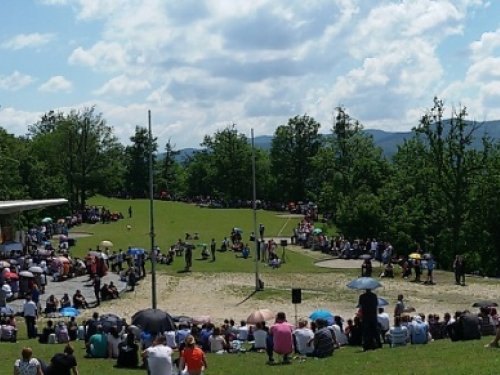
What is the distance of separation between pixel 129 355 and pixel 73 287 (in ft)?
61.2

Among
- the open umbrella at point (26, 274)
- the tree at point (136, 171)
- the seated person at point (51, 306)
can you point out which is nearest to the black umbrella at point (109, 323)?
the seated person at point (51, 306)

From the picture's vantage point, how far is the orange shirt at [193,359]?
15.0 meters

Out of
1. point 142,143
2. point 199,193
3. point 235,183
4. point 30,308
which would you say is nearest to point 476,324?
point 30,308

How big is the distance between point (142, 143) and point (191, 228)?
4920 cm

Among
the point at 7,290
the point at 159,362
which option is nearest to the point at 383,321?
the point at 159,362

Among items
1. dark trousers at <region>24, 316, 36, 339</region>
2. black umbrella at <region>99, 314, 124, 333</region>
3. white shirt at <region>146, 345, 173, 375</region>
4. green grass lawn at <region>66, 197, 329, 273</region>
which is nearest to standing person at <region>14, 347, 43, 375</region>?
white shirt at <region>146, 345, 173, 375</region>

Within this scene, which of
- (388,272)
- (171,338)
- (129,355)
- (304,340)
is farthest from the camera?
(388,272)

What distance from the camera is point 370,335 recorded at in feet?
66.2

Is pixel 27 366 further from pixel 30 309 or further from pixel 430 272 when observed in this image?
pixel 430 272

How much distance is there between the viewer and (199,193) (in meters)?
104

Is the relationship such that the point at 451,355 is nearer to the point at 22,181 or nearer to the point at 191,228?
the point at 191,228

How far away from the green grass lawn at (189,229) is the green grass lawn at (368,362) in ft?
71.1

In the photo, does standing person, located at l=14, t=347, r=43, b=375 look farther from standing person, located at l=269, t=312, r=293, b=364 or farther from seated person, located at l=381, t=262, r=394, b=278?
seated person, located at l=381, t=262, r=394, b=278

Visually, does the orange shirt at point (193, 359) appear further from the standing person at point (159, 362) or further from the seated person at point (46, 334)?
the seated person at point (46, 334)
